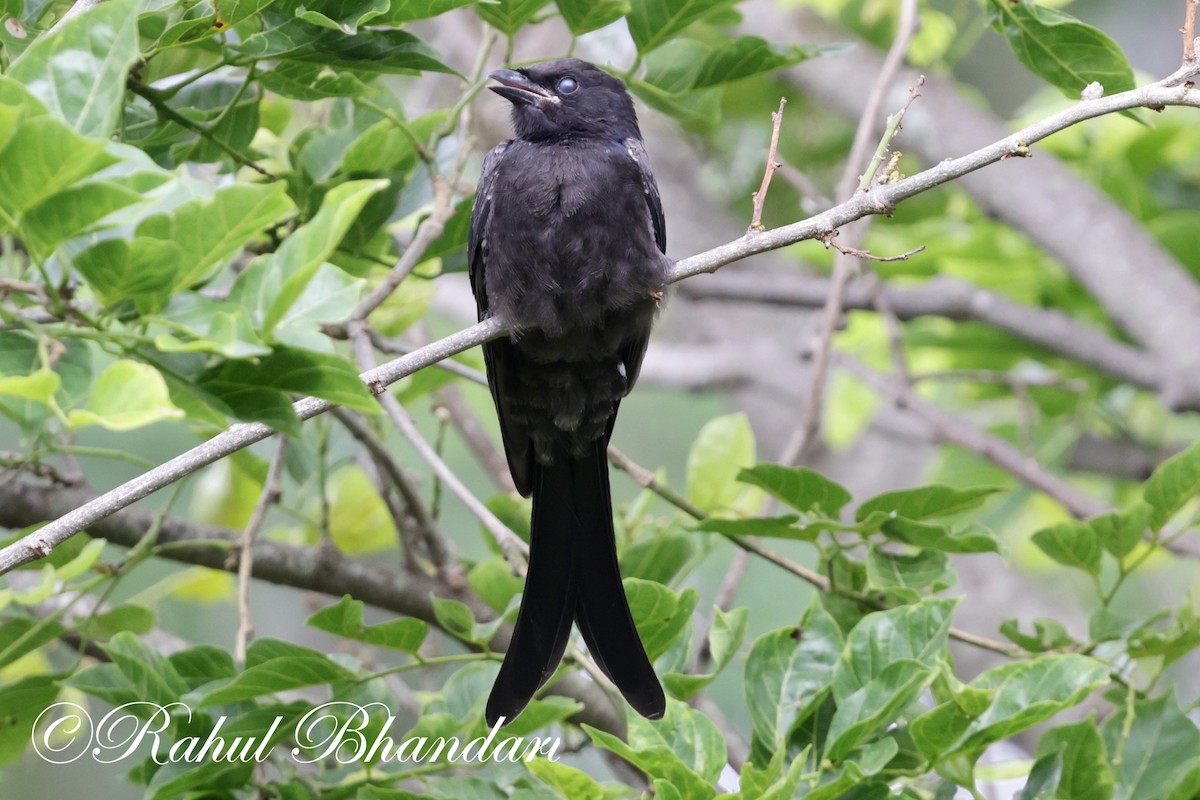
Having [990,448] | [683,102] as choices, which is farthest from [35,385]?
[990,448]

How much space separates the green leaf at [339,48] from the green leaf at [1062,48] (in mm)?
946

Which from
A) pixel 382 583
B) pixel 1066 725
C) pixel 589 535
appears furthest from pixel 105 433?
pixel 1066 725

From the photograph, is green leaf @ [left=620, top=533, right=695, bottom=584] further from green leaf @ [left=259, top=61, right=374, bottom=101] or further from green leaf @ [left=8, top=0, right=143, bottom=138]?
green leaf @ [left=8, top=0, right=143, bottom=138]

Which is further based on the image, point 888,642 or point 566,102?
point 566,102

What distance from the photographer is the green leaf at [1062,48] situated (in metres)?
1.92

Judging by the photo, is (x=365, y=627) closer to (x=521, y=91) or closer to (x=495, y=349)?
(x=495, y=349)

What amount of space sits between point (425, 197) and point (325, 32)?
60 centimetres

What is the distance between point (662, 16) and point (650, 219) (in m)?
0.43

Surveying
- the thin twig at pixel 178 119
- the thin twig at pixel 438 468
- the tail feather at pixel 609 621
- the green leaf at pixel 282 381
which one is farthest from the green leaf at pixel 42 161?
the tail feather at pixel 609 621

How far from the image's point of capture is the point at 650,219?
2482 millimetres

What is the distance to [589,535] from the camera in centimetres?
225

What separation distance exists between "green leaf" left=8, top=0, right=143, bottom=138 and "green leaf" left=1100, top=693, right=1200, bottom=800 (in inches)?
64.2

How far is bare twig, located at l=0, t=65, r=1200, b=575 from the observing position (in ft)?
4.46

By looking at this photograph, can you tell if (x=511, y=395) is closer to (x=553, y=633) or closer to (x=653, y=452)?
(x=553, y=633)
